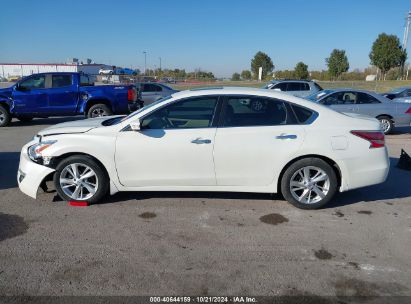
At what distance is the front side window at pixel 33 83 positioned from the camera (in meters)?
11.8

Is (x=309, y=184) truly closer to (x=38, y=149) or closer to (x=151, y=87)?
(x=38, y=149)

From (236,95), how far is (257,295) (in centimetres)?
257

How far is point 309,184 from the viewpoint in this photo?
178 inches

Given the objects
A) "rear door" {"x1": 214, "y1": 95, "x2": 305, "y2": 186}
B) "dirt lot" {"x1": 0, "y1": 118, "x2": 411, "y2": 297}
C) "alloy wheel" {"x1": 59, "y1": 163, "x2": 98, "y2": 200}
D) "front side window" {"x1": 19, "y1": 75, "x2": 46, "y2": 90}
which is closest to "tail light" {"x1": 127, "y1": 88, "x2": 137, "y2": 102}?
"front side window" {"x1": 19, "y1": 75, "x2": 46, "y2": 90}

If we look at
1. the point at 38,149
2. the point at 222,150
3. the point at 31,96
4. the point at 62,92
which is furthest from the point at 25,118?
the point at 222,150

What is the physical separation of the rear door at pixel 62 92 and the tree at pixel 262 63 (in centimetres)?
5881

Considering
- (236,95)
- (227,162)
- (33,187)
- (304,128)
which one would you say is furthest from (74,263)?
(304,128)

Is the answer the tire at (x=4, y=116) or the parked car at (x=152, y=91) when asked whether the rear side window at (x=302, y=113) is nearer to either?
the tire at (x=4, y=116)

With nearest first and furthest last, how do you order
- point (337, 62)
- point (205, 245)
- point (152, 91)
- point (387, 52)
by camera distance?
1. point (205, 245)
2. point (152, 91)
3. point (387, 52)
4. point (337, 62)

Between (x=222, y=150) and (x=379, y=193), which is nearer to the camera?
(x=222, y=150)

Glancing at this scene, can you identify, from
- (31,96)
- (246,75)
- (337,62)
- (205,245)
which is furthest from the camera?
(246,75)

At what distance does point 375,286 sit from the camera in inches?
117

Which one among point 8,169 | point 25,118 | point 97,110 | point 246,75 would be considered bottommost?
point 8,169

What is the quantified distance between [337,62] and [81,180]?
5460cm
